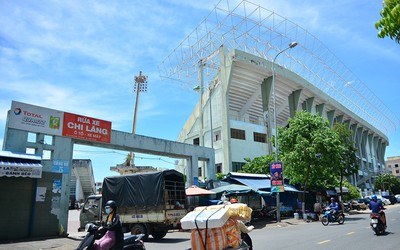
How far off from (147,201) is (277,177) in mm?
11234

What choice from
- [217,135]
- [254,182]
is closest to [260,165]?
[217,135]

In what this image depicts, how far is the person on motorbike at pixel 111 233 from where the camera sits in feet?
19.8

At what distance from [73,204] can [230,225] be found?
143ft

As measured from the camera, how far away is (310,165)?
24.3 m

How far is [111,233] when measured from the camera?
6293mm

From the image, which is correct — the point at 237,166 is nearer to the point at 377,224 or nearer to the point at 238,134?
the point at 238,134

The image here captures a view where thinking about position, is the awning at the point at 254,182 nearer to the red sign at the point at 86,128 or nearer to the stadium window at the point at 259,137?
the red sign at the point at 86,128

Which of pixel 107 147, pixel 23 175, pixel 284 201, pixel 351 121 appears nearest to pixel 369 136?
pixel 351 121

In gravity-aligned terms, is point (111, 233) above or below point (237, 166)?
below

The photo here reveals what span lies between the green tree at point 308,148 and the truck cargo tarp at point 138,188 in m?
12.6

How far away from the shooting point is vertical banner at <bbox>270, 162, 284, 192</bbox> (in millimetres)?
21641

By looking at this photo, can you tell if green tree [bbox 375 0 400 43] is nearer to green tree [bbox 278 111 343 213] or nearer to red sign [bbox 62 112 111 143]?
red sign [bbox 62 112 111 143]

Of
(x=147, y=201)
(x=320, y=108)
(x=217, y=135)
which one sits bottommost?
(x=147, y=201)

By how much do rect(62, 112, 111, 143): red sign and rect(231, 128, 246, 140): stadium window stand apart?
2334 centimetres
